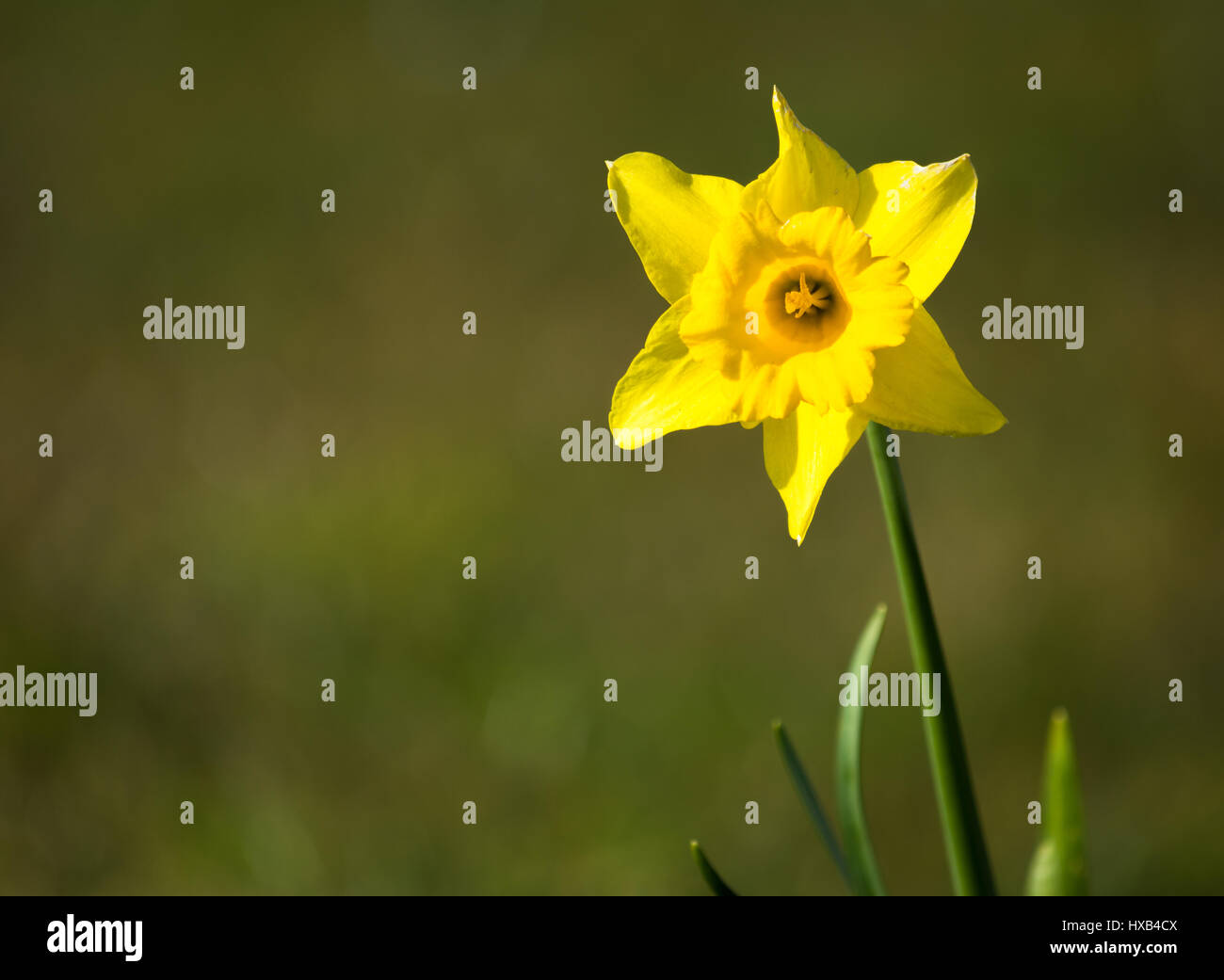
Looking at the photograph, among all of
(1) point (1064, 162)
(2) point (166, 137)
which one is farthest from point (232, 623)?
(1) point (1064, 162)

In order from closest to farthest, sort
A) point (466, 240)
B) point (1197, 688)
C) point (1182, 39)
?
point (1197, 688), point (1182, 39), point (466, 240)

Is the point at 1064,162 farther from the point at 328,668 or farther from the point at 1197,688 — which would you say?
the point at 328,668

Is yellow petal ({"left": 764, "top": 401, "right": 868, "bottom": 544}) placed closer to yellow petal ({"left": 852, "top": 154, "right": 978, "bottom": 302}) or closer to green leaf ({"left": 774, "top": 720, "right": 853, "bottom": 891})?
yellow petal ({"left": 852, "top": 154, "right": 978, "bottom": 302})

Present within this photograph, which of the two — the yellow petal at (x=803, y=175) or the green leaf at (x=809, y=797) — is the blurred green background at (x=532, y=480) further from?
the yellow petal at (x=803, y=175)

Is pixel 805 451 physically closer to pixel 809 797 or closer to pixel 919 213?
pixel 919 213

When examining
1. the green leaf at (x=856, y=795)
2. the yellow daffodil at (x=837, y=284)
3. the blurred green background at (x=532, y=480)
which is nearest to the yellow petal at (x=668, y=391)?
the yellow daffodil at (x=837, y=284)

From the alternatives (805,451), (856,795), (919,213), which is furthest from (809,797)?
(919,213)

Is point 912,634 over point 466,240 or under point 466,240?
A: under

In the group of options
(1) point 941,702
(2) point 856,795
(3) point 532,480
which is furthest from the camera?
(3) point 532,480
